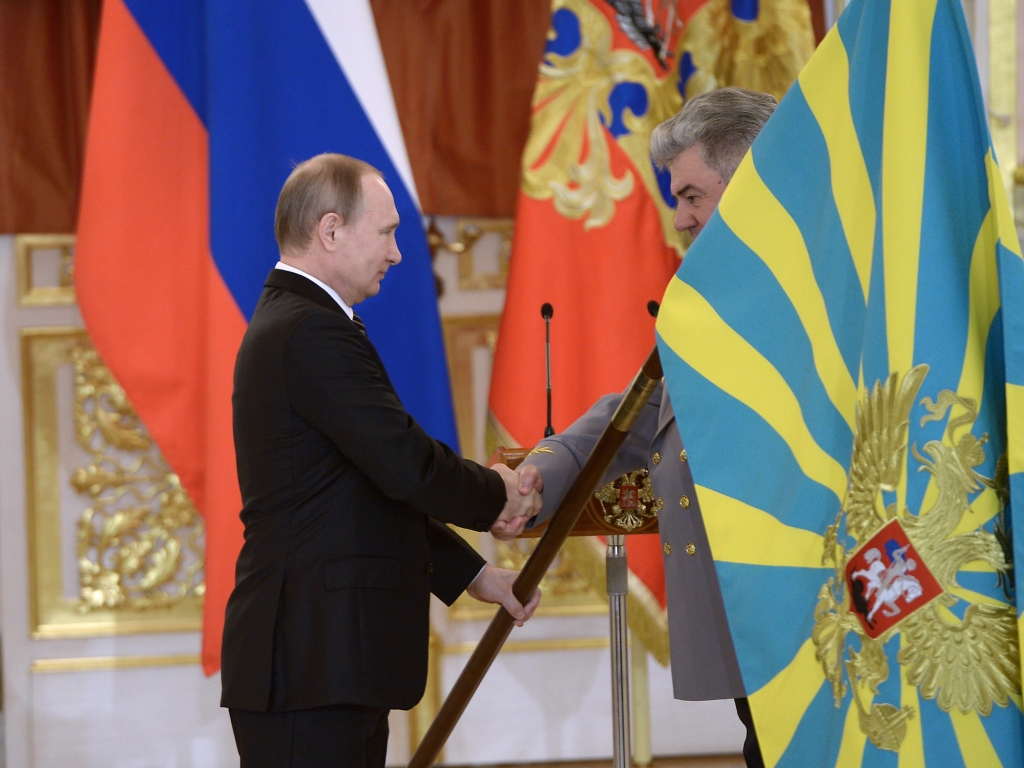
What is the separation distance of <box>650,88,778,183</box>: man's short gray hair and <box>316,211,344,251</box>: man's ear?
54 centimetres

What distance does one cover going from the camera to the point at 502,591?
1.94 meters

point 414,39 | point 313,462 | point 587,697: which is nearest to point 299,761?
point 313,462

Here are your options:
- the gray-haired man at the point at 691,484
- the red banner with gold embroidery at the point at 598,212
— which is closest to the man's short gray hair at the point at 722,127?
the gray-haired man at the point at 691,484

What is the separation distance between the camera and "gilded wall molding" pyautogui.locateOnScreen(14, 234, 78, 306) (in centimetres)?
296

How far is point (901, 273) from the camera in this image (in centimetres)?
119

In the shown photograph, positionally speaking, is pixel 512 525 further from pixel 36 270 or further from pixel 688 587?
pixel 36 270

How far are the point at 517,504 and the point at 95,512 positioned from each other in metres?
1.67

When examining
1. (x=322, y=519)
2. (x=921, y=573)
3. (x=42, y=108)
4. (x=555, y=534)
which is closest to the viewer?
(x=921, y=573)

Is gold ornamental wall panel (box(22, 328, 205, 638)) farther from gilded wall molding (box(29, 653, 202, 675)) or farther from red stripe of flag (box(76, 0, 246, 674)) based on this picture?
red stripe of flag (box(76, 0, 246, 674))

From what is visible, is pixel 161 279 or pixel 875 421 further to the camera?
pixel 161 279

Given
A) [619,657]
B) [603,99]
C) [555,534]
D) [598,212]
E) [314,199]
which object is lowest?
[619,657]

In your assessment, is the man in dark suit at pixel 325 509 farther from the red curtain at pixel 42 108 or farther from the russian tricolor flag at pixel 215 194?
the red curtain at pixel 42 108

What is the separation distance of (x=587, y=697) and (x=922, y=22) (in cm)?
235

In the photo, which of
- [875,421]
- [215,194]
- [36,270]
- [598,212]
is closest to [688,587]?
[875,421]
